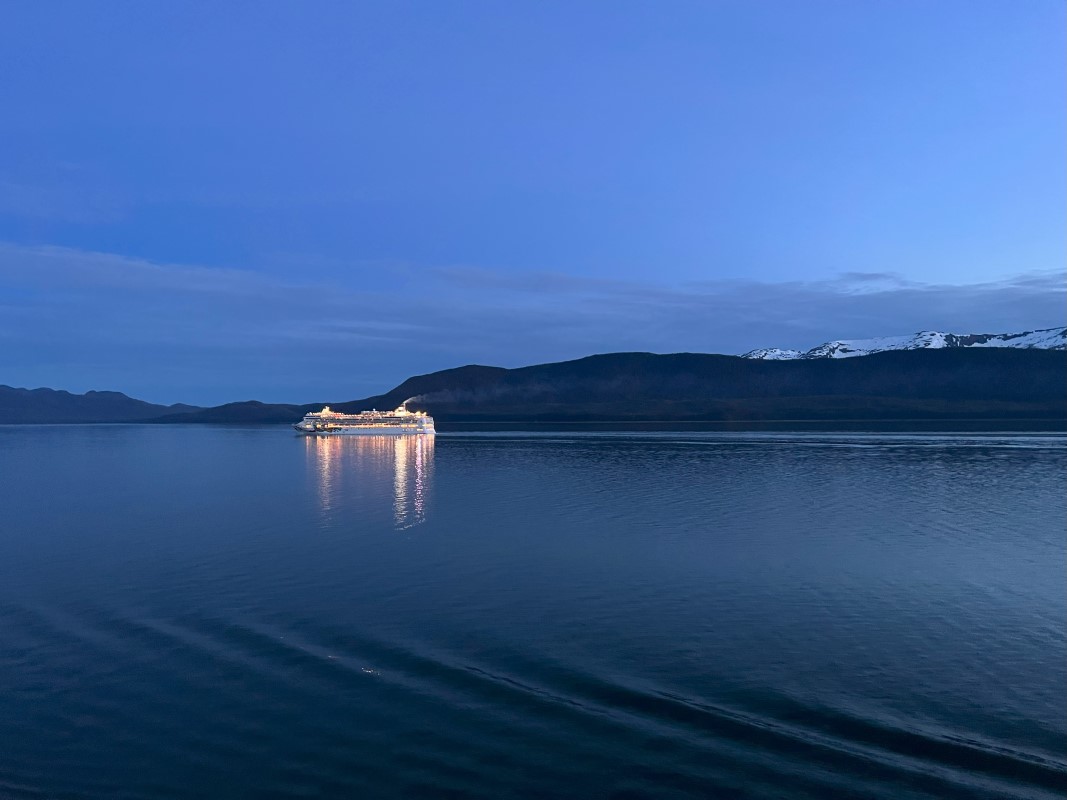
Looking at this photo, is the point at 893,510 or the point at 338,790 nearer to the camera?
the point at 338,790

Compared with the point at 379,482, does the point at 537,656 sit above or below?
below

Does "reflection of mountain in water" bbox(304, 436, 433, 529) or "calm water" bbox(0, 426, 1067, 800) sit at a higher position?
"reflection of mountain in water" bbox(304, 436, 433, 529)

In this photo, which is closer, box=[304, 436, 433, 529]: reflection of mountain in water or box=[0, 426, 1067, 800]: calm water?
box=[0, 426, 1067, 800]: calm water

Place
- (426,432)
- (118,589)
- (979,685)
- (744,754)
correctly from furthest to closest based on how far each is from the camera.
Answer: (426,432) < (118,589) < (979,685) < (744,754)

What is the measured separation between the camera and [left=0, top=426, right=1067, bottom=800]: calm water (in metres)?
11.5

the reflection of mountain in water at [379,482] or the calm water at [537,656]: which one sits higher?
the reflection of mountain in water at [379,482]

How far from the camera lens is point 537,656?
655 inches

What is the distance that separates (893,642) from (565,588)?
9632mm

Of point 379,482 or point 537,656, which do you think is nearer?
point 537,656

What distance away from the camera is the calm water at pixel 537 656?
11477mm

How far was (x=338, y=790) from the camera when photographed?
10.9 metres

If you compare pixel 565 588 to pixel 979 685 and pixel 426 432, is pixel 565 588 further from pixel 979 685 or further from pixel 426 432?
pixel 426 432

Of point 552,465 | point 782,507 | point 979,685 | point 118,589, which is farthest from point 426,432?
point 979,685

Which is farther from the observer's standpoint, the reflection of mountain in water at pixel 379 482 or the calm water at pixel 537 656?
the reflection of mountain in water at pixel 379 482
